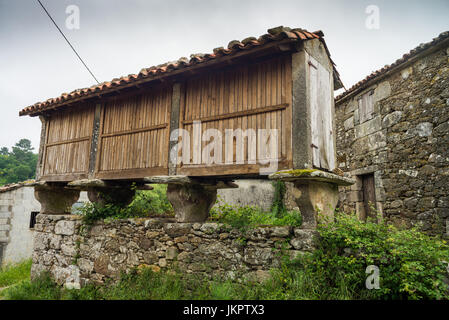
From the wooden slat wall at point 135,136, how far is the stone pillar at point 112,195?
0.53 meters

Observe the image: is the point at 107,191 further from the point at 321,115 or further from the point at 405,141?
the point at 405,141

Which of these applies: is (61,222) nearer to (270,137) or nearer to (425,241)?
(270,137)

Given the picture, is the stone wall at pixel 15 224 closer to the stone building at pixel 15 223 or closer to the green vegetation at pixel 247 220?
the stone building at pixel 15 223

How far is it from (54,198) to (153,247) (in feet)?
11.9


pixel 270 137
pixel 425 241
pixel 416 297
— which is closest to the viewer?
pixel 416 297

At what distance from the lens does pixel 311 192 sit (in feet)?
13.0

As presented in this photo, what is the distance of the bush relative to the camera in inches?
125

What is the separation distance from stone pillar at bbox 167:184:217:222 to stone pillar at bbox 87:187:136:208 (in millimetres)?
1797

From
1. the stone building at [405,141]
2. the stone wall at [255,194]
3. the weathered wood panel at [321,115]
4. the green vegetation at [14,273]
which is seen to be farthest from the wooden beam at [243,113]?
the green vegetation at [14,273]

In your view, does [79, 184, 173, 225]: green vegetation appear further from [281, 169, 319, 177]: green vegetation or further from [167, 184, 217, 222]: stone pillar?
[281, 169, 319, 177]: green vegetation

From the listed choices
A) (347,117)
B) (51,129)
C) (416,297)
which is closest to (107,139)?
(51,129)
